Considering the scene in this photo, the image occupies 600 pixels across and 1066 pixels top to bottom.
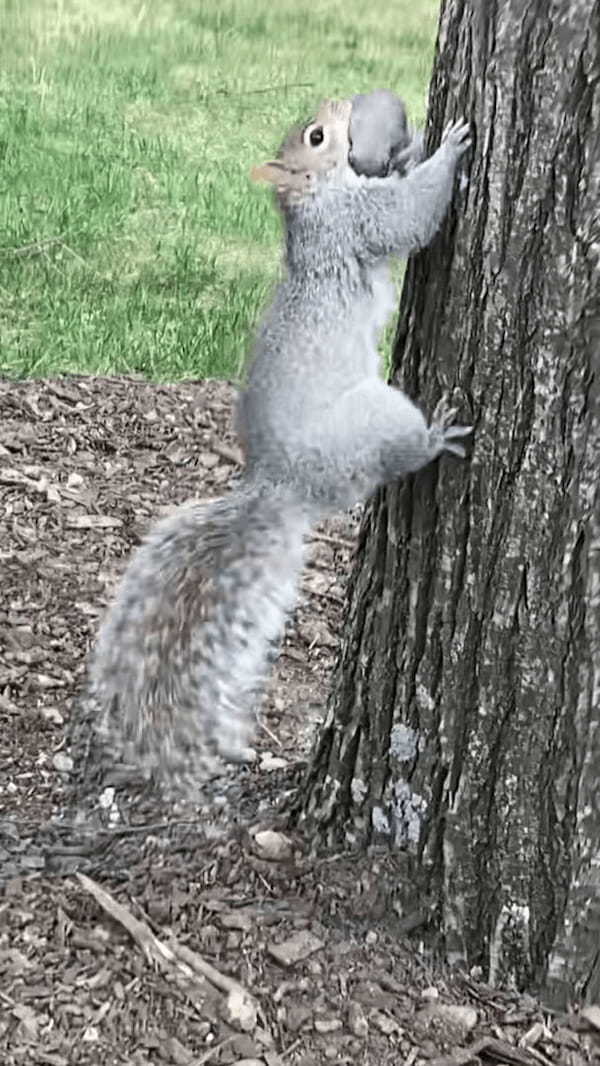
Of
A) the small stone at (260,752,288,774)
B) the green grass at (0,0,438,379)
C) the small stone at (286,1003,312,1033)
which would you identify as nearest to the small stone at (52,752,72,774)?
the small stone at (260,752,288,774)

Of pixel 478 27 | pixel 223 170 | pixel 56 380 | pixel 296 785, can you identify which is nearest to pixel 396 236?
pixel 478 27

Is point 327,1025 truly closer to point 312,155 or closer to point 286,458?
point 286,458

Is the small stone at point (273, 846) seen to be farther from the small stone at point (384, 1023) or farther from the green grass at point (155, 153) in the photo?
the green grass at point (155, 153)

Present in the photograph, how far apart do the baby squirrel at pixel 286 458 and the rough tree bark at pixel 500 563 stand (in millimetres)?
76

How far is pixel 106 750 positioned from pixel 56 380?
6.35ft

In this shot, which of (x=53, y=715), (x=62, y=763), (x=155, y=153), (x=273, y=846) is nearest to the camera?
(x=273, y=846)

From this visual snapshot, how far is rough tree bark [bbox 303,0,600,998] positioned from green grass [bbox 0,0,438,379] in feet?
8.75

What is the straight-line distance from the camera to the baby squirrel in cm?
209

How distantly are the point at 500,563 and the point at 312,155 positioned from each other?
628 millimetres

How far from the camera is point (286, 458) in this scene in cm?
211

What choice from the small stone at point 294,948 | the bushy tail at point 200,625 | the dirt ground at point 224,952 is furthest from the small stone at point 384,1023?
the bushy tail at point 200,625

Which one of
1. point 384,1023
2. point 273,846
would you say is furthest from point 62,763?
point 384,1023

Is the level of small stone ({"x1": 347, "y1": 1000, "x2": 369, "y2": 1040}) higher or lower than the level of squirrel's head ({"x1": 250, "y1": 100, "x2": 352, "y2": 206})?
lower

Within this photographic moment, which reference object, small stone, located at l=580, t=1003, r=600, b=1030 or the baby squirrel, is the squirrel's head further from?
small stone, located at l=580, t=1003, r=600, b=1030
